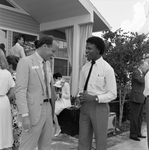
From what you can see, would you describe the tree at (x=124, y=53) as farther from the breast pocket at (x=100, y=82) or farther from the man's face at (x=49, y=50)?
the man's face at (x=49, y=50)

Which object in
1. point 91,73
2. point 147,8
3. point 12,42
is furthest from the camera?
point 147,8

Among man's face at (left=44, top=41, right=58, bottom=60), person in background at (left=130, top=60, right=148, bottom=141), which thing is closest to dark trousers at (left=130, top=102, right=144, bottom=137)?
person in background at (left=130, top=60, right=148, bottom=141)

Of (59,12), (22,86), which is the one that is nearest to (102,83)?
(22,86)

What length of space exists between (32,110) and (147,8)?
12446 millimetres

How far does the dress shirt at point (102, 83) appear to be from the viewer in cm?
320

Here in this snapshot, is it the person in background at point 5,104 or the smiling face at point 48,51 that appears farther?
the person in background at point 5,104

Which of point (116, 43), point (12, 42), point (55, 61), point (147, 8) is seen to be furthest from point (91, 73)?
point (147, 8)

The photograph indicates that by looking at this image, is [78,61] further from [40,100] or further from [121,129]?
[40,100]

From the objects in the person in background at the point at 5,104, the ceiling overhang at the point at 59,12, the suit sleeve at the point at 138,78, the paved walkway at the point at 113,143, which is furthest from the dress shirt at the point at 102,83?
the ceiling overhang at the point at 59,12

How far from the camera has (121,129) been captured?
653cm

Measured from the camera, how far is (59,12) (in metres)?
8.34

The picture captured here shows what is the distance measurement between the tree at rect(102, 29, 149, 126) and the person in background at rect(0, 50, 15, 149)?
11.9 feet

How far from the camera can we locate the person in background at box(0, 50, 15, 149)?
340 centimetres

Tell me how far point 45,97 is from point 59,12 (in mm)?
6302
